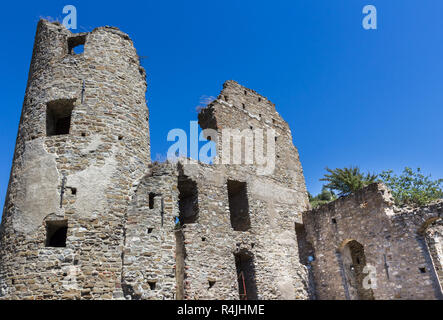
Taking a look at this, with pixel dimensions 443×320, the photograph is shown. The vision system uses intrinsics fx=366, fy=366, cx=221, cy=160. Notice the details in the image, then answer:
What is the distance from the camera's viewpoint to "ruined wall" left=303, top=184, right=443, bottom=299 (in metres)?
12.6

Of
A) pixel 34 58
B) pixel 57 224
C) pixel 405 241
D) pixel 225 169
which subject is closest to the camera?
pixel 57 224

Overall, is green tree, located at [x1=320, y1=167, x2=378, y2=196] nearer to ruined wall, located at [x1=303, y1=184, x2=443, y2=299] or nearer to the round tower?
ruined wall, located at [x1=303, y1=184, x2=443, y2=299]

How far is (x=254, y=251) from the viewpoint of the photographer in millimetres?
13164

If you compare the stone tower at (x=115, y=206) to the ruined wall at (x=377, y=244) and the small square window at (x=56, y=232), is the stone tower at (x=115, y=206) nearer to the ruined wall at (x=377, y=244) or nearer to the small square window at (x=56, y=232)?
the small square window at (x=56, y=232)

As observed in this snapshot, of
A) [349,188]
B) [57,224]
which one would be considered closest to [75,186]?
[57,224]

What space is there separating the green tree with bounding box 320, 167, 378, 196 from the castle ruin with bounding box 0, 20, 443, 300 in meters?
8.04

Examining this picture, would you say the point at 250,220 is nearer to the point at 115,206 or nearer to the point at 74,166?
the point at 115,206

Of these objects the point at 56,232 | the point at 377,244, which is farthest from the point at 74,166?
the point at 377,244

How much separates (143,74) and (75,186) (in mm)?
4932

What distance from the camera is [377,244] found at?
13773 millimetres

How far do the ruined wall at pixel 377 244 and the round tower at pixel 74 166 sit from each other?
330 inches

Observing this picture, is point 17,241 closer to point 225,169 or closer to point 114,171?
point 114,171

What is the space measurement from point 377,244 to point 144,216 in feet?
29.3

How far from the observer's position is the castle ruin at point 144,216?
9.20 meters
